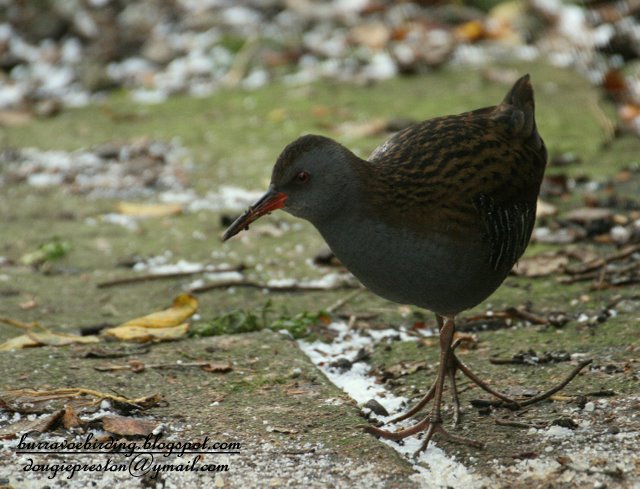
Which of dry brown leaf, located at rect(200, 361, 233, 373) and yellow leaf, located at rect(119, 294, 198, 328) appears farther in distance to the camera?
yellow leaf, located at rect(119, 294, 198, 328)

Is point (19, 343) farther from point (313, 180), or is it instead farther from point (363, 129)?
point (363, 129)

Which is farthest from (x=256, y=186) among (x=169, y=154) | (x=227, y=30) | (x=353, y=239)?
(x=227, y=30)

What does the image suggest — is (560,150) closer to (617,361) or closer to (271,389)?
(617,361)

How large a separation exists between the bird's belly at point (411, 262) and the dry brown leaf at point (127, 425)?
84 cm

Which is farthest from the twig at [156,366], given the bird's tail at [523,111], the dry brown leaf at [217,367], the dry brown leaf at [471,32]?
the dry brown leaf at [471,32]

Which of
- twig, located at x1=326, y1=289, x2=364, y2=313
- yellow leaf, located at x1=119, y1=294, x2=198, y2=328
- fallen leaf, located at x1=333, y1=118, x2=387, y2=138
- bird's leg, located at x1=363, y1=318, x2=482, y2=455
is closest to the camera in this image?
bird's leg, located at x1=363, y1=318, x2=482, y2=455

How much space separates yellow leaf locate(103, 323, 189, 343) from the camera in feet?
13.4

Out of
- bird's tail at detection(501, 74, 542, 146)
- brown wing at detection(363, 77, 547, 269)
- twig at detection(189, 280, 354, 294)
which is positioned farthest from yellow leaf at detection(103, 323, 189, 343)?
bird's tail at detection(501, 74, 542, 146)

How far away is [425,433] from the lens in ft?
11.1

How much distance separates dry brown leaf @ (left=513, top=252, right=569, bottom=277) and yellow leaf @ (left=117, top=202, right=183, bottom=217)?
2.04m

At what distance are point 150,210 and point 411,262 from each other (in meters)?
2.79

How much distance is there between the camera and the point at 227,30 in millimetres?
9477

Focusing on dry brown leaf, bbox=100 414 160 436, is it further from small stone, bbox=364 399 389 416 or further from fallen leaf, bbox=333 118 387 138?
fallen leaf, bbox=333 118 387 138

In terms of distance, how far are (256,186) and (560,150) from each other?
72.5 inches
